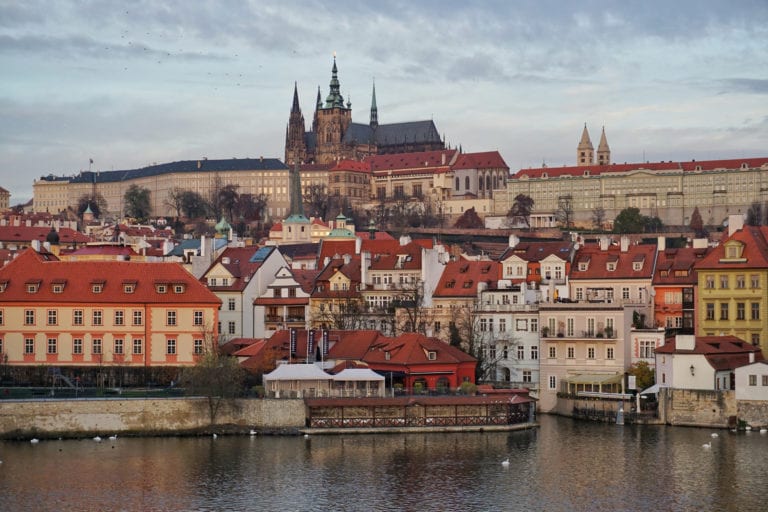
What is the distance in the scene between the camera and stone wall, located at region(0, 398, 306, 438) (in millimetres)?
54375

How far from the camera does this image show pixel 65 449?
171ft

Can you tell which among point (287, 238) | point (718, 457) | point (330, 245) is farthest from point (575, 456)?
point (287, 238)

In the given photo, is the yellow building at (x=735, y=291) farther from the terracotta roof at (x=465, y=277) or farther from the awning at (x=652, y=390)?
the terracotta roof at (x=465, y=277)

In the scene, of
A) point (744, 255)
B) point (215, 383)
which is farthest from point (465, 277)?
point (215, 383)

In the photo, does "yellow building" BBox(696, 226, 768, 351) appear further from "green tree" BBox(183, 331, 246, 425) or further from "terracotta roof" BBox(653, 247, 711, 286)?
"green tree" BBox(183, 331, 246, 425)

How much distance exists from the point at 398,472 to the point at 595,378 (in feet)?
56.0

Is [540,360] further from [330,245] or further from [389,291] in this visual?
[330,245]

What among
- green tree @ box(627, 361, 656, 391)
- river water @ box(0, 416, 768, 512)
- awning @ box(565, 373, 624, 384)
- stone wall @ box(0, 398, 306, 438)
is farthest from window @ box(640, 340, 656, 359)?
stone wall @ box(0, 398, 306, 438)

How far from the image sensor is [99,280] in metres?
66.1

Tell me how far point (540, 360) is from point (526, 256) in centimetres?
890

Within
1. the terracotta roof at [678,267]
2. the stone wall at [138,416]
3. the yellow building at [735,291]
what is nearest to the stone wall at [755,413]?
the yellow building at [735,291]

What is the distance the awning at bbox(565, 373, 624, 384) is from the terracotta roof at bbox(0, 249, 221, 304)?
1681cm

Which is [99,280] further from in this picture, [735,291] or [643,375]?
[735,291]

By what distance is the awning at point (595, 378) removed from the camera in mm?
61812
